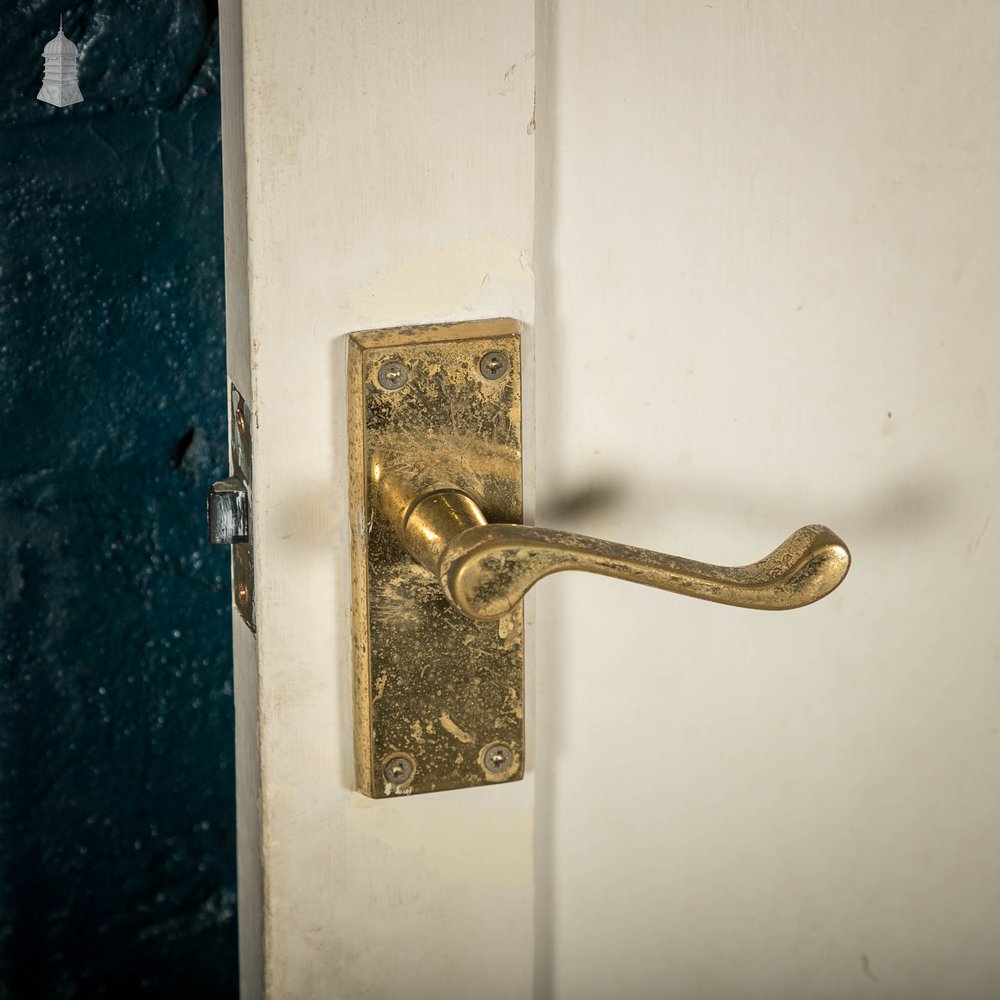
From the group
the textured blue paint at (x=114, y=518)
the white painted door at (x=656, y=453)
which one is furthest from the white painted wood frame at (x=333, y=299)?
the textured blue paint at (x=114, y=518)

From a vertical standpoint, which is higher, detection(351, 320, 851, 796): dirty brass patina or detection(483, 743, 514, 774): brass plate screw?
detection(351, 320, 851, 796): dirty brass patina

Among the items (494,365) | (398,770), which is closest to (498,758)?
(398,770)

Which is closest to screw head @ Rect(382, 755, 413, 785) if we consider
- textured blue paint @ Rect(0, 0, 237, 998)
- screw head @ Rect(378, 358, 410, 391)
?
screw head @ Rect(378, 358, 410, 391)

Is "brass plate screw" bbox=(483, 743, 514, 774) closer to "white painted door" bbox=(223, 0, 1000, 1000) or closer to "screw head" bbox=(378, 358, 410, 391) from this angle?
"white painted door" bbox=(223, 0, 1000, 1000)

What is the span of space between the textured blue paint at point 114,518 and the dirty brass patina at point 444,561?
34 cm

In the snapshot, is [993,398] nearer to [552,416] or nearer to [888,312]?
[888,312]

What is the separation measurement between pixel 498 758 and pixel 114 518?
0.37m

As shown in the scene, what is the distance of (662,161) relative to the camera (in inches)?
15.8

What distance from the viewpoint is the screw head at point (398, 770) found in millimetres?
396

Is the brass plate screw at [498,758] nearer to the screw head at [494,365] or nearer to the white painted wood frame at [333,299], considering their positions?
the white painted wood frame at [333,299]

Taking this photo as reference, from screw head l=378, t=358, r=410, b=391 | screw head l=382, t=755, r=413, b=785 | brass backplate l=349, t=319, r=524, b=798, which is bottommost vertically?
screw head l=382, t=755, r=413, b=785

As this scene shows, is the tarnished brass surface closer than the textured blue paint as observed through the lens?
Yes

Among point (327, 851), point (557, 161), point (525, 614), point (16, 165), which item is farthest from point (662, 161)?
point (16, 165)

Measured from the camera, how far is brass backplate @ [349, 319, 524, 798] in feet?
1.23
